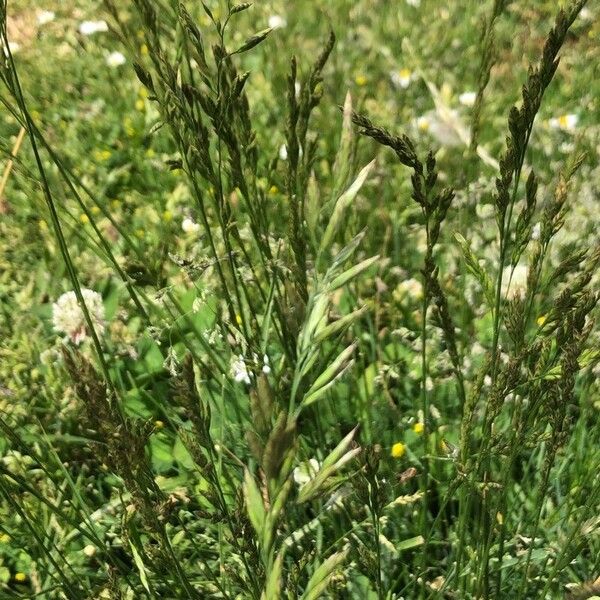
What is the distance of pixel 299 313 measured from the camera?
908mm

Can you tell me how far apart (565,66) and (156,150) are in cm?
204

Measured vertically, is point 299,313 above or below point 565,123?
below

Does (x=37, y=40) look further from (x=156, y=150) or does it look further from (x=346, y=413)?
(x=346, y=413)

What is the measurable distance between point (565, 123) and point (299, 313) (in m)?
2.51

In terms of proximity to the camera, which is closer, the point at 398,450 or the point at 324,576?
the point at 324,576

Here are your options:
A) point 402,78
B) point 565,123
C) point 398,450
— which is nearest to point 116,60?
point 402,78

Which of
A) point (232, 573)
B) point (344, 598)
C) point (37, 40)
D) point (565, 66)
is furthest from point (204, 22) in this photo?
point (232, 573)

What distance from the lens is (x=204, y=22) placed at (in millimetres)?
4262

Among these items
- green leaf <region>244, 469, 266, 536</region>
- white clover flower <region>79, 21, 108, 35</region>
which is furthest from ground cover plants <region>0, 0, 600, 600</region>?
white clover flower <region>79, 21, 108, 35</region>

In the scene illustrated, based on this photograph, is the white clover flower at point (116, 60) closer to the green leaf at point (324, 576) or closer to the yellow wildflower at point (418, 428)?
the yellow wildflower at point (418, 428)

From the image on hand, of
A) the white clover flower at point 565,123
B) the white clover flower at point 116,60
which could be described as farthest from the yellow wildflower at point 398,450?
the white clover flower at point 116,60

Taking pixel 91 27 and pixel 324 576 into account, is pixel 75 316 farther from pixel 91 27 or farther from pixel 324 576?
pixel 91 27

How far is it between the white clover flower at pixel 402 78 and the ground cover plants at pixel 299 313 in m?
0.02

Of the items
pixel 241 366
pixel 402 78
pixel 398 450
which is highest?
pixel 402 78
